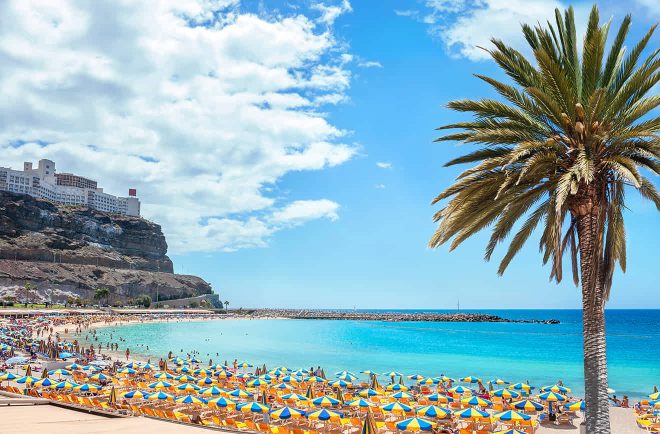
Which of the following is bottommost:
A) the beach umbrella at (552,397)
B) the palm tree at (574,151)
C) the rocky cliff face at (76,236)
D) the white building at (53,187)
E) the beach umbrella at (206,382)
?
the beach umbrella at (206,382)

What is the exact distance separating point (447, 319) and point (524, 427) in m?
144

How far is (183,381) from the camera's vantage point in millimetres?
25906

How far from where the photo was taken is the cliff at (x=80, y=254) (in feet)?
394

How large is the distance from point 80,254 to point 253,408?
135 metres

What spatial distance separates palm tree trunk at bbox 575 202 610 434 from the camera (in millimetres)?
8523

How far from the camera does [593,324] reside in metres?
8.64

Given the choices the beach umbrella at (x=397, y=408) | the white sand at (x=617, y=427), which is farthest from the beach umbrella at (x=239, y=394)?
the white sand at (x=617, y=427)

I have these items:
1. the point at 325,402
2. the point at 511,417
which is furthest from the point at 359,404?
the point at 511,417

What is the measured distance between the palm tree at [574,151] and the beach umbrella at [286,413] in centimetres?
1077

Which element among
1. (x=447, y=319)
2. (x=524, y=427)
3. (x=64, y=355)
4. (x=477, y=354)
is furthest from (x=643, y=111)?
(x=447, y=319)

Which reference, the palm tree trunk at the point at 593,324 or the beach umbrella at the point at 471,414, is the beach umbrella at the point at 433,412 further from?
the palm tree trunk at the point at 593,324

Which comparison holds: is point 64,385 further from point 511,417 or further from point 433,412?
point 511,417

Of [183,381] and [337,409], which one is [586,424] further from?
[183,381]

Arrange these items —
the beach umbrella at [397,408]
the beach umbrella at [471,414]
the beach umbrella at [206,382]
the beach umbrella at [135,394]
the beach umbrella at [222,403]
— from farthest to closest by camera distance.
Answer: the beach umbrella at [206,382] → the beach umbrella at [135,394] → the beach umbrella at [222,403] → the beach umbrella at [397,408] → the beach umbrella at [471,414]
